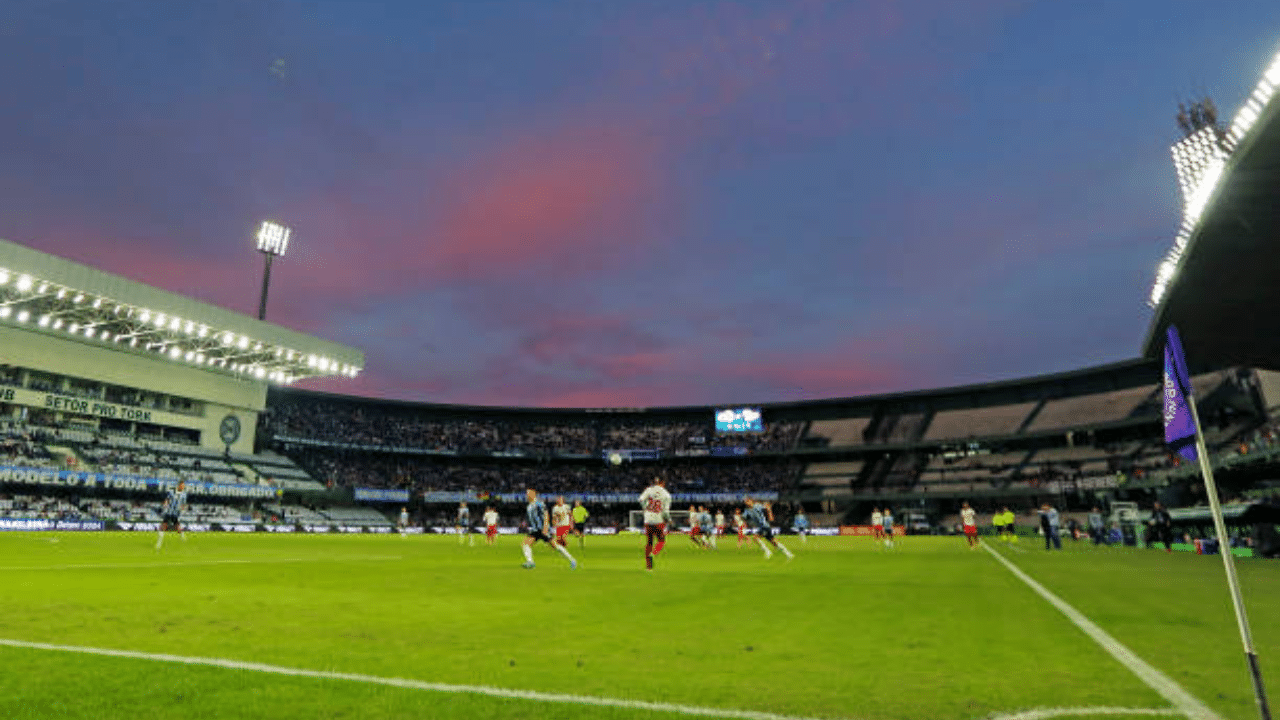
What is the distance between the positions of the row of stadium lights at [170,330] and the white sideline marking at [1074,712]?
52326mm

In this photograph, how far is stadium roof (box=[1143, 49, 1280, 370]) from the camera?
15195 millimetres

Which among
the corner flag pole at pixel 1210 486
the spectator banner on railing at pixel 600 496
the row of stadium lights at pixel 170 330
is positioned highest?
the row of stadium lights at pixel 170 330

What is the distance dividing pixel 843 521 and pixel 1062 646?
70.2 meters

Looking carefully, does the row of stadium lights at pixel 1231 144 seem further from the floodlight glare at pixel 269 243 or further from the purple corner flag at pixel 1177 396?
the floodlight glare at pixel 269 243

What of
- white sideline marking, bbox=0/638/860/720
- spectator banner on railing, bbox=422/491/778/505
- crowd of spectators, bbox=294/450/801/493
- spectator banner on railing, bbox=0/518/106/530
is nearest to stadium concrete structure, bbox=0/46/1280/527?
crowd of spectators, bbox=294/450/801/493

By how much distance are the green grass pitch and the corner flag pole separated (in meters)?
0.33

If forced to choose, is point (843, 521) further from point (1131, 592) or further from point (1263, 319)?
point (1131, 592)

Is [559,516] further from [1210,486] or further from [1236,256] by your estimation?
[1236,256]

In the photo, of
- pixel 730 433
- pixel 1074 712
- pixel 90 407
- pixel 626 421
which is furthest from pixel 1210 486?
pixel 626 421

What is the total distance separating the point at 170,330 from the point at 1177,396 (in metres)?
61.5

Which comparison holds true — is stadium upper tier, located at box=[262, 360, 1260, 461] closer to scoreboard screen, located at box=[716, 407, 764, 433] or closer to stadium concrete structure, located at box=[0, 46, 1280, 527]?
stadium concrete structure, located at box=[0, 46, 1280, 527]

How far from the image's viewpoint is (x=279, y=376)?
206 feet

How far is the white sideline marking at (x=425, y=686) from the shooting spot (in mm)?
3850

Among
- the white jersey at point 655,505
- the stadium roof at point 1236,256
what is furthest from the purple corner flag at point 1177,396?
the stadium roof at point 1236,256
